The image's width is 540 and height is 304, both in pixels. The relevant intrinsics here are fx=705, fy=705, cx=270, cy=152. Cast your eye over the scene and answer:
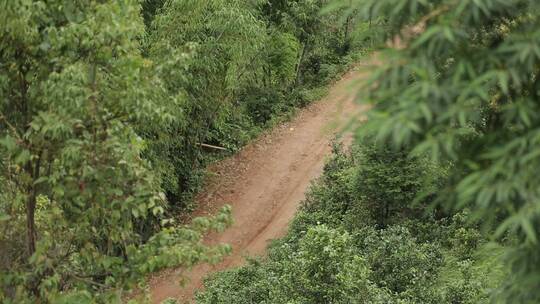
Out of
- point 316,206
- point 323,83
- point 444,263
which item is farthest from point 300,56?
point 444,263

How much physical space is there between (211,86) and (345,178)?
3.56 m

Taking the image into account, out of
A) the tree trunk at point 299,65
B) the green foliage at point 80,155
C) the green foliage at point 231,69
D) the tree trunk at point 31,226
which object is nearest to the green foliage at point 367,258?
the green foliage at point 231,69

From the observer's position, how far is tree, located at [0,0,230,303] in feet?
14.5

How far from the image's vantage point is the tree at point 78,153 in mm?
4410

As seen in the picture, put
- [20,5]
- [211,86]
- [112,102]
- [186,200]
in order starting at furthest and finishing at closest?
1. [186,200]
2. [211,86]
3. [112,102]
4. [20,5]

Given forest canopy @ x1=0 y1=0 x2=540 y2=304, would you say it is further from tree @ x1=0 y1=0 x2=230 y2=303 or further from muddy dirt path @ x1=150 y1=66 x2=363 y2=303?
muddy dirt path @ x1=150 y1=66 x2=363 y2=303

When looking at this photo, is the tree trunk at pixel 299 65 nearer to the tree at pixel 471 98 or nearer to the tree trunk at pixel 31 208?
the tree trunk at pixel 31 208

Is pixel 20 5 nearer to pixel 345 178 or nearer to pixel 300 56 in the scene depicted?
pixel 345 178

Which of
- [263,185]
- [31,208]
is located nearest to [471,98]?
[31,208]

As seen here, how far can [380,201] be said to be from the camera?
12.0 metres

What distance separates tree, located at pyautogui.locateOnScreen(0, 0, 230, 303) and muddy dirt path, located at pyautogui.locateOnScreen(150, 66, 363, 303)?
26.1 feet

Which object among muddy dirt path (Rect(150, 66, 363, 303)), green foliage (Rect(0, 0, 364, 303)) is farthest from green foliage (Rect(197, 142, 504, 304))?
green foliage (Rect(0, 0, 364, 303))

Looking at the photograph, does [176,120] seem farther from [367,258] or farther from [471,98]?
[367,258]

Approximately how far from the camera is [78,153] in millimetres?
4320
